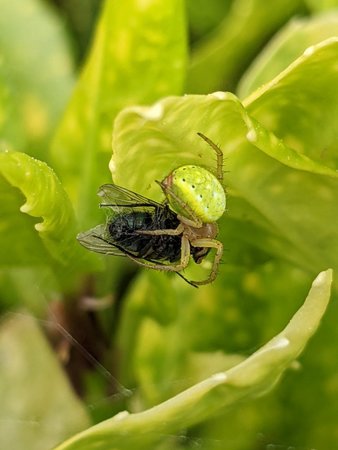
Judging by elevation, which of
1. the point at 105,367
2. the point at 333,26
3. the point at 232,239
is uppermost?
the point at 333,26

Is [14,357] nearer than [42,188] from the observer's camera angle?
No

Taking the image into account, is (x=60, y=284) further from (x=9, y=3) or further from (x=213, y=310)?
(x=9, y=3)

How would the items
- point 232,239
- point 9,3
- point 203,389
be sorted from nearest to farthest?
point 203,389 < point 232,239 < point 9,3

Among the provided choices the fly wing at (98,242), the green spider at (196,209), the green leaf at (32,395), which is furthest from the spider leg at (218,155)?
the green leaf at (32,395)

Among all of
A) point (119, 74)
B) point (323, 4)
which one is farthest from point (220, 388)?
point (323, 4)

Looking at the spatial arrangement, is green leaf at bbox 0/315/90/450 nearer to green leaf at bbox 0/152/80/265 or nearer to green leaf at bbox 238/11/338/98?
green leaf at bbox 0/152/80/265

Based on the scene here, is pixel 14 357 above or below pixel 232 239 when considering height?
below

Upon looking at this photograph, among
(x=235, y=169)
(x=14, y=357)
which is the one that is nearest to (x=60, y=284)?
(x=14, y=357)
